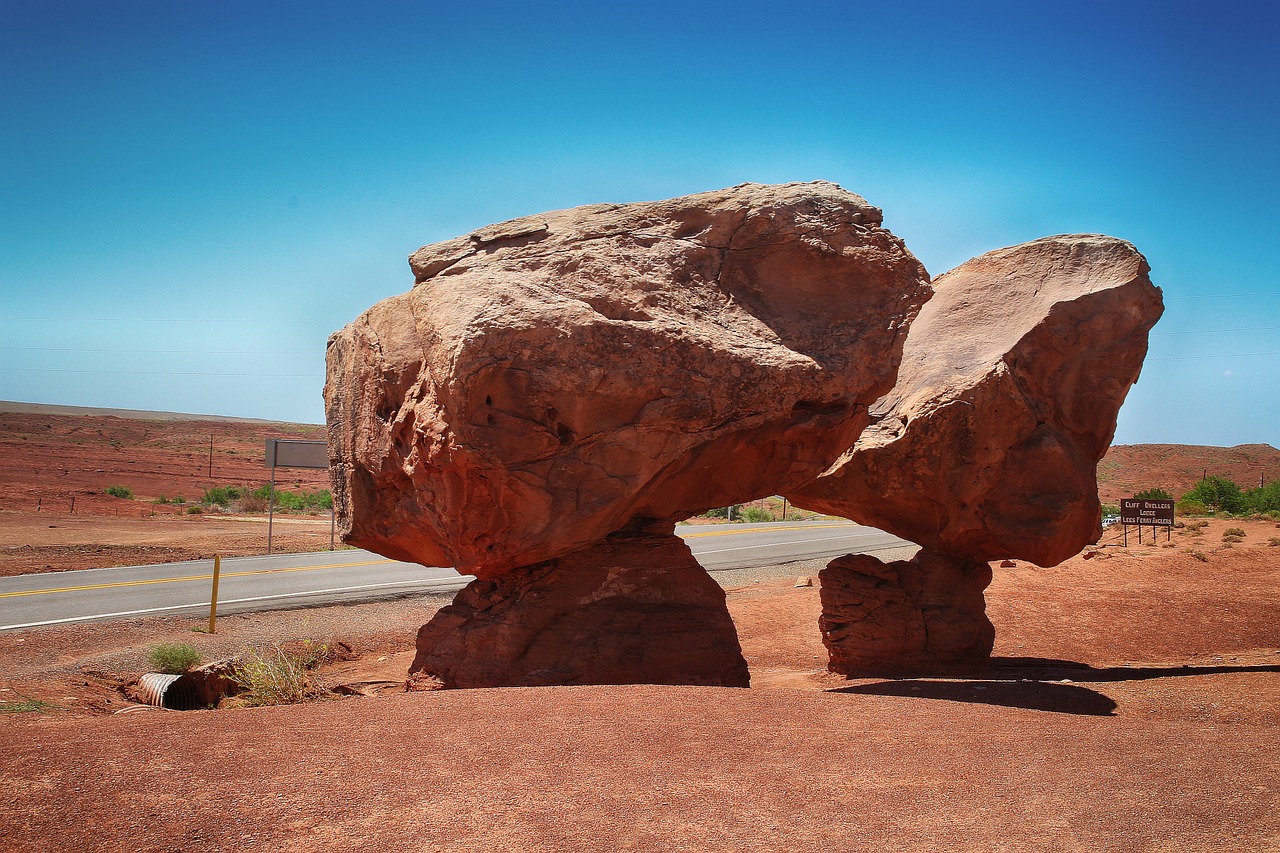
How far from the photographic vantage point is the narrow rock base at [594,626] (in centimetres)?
865

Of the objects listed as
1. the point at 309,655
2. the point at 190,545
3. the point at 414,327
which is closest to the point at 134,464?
the point at 190,545

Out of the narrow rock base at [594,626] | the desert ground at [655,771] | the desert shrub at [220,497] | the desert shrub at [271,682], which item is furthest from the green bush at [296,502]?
the narrow rock base at [594,626]

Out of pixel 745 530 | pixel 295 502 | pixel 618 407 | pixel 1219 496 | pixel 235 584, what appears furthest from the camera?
pixel 295 502

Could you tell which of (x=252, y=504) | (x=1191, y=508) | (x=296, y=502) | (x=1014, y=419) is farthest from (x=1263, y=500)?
(x=252, y=504)

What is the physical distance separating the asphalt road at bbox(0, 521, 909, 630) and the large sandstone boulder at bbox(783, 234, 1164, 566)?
1035 cm

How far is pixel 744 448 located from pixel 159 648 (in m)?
7.52

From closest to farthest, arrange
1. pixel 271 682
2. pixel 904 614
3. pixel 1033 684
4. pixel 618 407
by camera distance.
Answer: pixel 618 407 < pixel 271 682 < pixel 1033 684 < pixel 904 614

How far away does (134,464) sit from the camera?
6084cm

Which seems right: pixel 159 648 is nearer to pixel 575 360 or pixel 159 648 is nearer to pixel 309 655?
pixel 309 655

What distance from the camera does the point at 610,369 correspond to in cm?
771

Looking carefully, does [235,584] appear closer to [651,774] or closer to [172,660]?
[172,660]

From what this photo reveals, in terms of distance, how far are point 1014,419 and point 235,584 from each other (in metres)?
15.0

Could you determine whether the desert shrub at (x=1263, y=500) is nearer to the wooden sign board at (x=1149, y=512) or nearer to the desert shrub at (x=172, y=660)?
the wooden sign board at (x=1149, y=512)

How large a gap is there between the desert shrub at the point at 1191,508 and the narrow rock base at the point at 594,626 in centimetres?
3647
